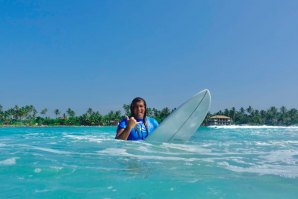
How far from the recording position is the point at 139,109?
24.5 ft

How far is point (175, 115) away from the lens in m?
8.61

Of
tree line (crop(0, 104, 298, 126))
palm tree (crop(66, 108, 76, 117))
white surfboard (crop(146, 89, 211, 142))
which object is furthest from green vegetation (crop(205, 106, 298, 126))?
white surfboard (crop(146, 89, 211, 142))

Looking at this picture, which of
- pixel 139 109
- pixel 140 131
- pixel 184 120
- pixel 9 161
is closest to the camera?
pixel 9 161

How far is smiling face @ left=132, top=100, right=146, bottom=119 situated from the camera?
7414mm

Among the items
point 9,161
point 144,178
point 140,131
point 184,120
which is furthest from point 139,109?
point 144,178

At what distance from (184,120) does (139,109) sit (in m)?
Answer: 1.77

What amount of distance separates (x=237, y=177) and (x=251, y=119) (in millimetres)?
127872

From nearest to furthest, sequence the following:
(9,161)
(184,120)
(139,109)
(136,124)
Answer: (9,161), (139,109), (136,124), (184,120)

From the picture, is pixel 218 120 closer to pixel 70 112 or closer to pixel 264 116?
pixel 264 116

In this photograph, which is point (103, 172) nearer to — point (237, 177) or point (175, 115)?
point (237, 177)

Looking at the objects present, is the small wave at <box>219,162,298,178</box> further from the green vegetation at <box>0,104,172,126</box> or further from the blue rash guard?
the green vegetation at <box>0,104,172,126</box>

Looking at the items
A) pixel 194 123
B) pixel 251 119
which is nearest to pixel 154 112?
pixel 251 119

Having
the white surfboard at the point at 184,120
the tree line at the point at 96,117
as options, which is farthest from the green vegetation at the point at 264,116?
the white surfboard at the point at 184,120

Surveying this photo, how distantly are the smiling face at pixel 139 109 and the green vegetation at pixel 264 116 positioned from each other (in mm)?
116688
